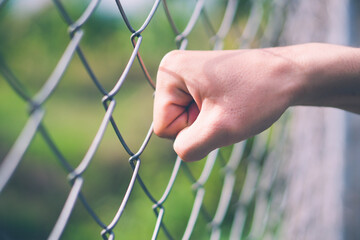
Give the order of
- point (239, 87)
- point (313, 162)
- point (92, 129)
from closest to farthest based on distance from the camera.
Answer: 1. point (239, 87)
2. point (313, 162)
3. point (92, 129)

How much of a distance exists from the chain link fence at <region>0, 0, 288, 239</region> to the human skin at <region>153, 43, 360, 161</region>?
0.09 metres

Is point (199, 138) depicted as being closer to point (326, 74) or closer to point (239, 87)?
point (239, 87)

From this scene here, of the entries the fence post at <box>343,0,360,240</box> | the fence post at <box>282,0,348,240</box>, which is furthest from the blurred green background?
the fence post at <box>343,0,360,240</box>

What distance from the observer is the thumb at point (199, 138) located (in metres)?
0.50

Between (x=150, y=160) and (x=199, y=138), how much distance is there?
2132mm

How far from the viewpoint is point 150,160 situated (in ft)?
8.56

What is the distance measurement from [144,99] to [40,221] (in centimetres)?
165

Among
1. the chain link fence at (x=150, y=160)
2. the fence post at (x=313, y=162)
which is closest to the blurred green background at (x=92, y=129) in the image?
the chain link fence at (x=150, y=160)

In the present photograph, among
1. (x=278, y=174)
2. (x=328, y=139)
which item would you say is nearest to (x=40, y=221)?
(x=278, y=174)

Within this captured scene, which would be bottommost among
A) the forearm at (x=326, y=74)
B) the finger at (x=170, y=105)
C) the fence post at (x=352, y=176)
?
the fence post at (x=352, y=176)

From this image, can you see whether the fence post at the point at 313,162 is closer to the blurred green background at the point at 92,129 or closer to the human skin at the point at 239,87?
the blurred green background at the point at 92,129

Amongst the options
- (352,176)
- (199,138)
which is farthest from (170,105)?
(352,176)

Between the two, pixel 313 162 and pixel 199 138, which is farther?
pixel 313 162

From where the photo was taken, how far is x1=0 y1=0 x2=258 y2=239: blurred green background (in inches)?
87.8
